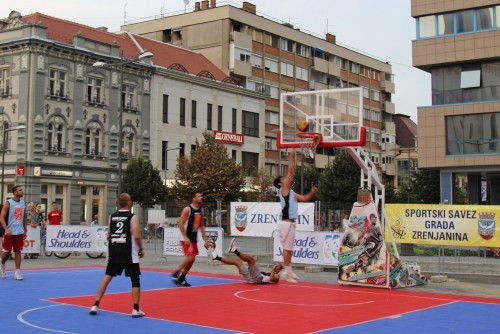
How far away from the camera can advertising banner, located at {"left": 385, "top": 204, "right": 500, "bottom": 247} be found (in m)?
19.3

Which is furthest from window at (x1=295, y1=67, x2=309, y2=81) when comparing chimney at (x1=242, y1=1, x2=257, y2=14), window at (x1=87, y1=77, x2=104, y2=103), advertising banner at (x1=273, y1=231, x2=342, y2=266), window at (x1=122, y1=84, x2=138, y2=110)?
advertising banner at (x1=273, y1=231, x2=342, y2=266)

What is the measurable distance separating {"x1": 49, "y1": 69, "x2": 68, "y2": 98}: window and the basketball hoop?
36.1 metres

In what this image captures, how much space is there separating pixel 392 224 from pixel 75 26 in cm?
4182

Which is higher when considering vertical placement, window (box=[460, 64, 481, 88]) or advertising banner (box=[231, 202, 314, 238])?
window (box=[460, 64, 481, 88])

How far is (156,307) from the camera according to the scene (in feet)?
41.1

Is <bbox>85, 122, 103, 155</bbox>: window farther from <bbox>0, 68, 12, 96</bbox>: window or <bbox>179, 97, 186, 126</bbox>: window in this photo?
<bbox>179, 97, 186, 126</bbox>: window

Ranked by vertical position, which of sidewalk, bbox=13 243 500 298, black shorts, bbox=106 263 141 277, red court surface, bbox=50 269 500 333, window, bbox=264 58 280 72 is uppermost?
window, bbox=264 58 280 72

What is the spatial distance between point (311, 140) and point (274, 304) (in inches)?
244

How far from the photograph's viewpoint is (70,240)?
88.4 feet

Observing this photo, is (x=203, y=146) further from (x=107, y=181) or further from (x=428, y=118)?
(x=428, y=118)

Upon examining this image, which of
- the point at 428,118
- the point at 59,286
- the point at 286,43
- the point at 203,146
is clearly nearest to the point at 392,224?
the point at 59,286

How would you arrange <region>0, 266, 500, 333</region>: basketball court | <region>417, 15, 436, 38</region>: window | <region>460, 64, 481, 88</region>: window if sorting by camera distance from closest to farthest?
<region>0, 266, 500, 333</region>: basketball court → <region>460, 64, 481, 88</region>: window → <region>417, 15, 436, 38</region>: window

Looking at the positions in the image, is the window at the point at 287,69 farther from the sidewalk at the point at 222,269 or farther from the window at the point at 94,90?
the sidewalk at the point at 222,269

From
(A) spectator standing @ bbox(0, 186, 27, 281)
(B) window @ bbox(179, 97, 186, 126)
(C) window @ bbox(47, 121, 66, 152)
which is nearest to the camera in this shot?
(A) spectator standing @ bbox(0, 186, 27, 281)
